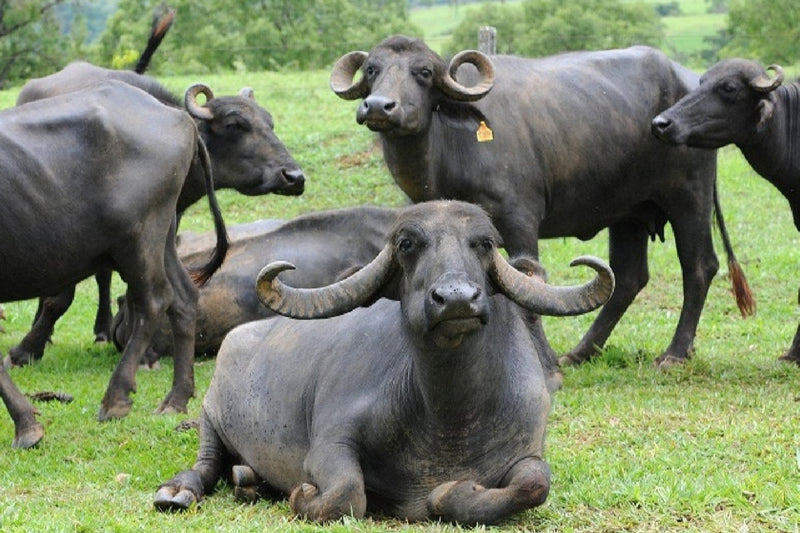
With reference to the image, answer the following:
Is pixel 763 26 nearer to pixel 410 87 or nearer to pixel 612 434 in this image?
pixel 410 87

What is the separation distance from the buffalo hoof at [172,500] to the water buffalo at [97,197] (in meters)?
2.32

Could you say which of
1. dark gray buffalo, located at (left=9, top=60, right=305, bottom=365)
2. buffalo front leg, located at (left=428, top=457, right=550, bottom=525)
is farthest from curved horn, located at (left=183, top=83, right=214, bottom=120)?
buffalo front leg, located at (left=428, top=457, right=550, bottom=525)

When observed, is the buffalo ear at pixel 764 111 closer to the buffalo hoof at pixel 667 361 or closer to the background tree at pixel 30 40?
the buffalo hoof at pixel 667 361

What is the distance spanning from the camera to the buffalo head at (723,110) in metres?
10.2

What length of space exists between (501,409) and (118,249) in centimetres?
387

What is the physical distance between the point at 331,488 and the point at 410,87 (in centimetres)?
429

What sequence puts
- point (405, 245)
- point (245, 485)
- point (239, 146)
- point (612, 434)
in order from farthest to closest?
point (239, 146) < point (612, 434) < point (245, 485) < point (405, 245)

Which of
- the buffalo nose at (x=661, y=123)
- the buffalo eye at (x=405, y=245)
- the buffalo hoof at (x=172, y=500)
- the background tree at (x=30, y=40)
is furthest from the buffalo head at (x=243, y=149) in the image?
the background tree at (x=30, y=40)

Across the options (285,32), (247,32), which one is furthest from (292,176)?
(285,32)

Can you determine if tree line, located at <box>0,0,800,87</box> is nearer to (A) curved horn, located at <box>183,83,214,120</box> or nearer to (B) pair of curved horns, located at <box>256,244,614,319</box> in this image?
(A) curved horn, located at <box>183,83,214,120</box>

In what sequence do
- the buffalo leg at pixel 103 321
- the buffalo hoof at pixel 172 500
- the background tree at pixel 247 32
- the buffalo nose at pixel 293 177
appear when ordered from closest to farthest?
1. the buffalo hoof at pixel 172 500
2. the buffalo nose at pixel 293 177
3. the buffalo leg at pixel 103 321
4. the background tree at pixel 247 32

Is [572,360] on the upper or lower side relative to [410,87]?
lower

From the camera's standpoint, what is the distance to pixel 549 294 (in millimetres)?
6184

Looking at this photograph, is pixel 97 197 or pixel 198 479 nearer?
pixel 198 479
